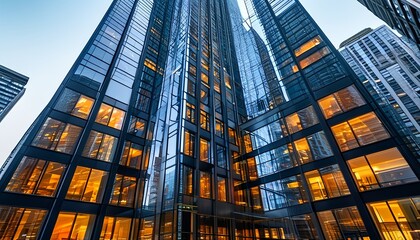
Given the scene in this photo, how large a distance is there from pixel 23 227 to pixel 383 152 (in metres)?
26.9

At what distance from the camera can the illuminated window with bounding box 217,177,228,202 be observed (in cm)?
1900

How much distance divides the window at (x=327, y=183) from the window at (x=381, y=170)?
1.08m

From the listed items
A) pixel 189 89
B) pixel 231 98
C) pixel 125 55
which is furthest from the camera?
pixel 231 98

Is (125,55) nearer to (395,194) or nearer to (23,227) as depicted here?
(23,227)

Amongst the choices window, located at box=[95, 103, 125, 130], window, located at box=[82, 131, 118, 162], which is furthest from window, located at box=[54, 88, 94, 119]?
window, located at box=[82, 131, 118, 162]

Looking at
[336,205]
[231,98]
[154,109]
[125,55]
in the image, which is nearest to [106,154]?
[154,109]

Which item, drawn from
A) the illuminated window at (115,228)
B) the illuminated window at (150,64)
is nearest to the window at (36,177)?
the illuminated window at (115,228)

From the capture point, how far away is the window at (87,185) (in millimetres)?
16031

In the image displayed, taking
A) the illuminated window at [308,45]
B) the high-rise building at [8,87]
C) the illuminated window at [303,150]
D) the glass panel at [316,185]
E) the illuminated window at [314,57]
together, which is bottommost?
the glass panel at [316,185]

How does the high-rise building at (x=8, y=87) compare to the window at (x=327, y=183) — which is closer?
the window at (x=327, y=183)

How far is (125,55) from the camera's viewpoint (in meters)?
25.7

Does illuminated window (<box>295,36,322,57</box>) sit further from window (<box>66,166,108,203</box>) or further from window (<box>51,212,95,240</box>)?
window (<box>51,212,95,240</box>)

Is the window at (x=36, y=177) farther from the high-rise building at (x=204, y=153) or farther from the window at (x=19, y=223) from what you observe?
the window at (x=19, y=223)

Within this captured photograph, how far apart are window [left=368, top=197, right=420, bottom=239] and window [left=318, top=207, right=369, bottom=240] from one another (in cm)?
106
